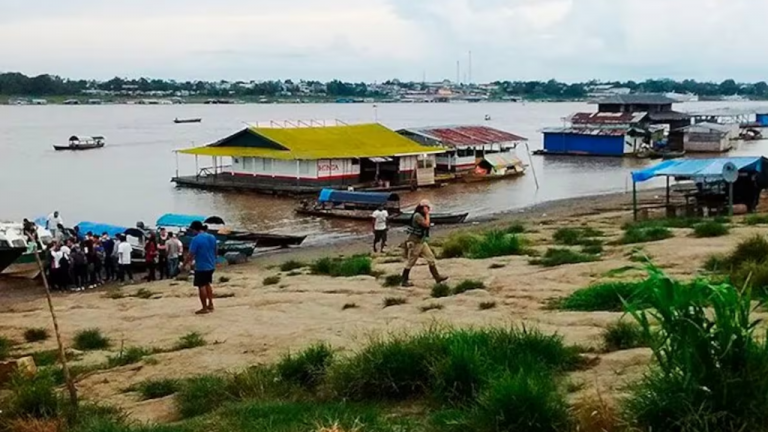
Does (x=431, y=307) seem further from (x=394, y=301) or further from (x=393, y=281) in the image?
(x=393, y=281)

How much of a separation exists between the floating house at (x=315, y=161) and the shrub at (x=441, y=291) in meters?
30.8

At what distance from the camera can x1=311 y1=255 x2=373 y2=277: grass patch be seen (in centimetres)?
1839

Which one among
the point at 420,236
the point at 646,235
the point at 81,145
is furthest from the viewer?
the point at 81,145

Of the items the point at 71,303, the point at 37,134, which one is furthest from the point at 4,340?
the point at 37,134

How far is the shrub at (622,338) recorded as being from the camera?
8859 mm

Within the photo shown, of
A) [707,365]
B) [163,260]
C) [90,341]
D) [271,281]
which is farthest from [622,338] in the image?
[163,260]

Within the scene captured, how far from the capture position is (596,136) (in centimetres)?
7125

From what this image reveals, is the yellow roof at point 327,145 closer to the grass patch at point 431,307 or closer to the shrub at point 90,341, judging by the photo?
the shrub at point 90,341

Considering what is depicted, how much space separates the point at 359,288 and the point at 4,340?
228 inches

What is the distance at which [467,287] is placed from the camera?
47.9 feet

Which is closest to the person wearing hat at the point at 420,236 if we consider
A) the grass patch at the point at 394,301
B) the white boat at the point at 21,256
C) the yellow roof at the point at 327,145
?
the grass patch at the point at 394,301

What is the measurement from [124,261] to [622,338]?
53.2ft

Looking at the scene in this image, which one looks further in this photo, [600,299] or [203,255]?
[203,255]

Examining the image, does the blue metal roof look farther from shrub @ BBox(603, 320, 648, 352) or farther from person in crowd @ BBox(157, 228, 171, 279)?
shrub @ BBox(603, 320, 648, 352)
